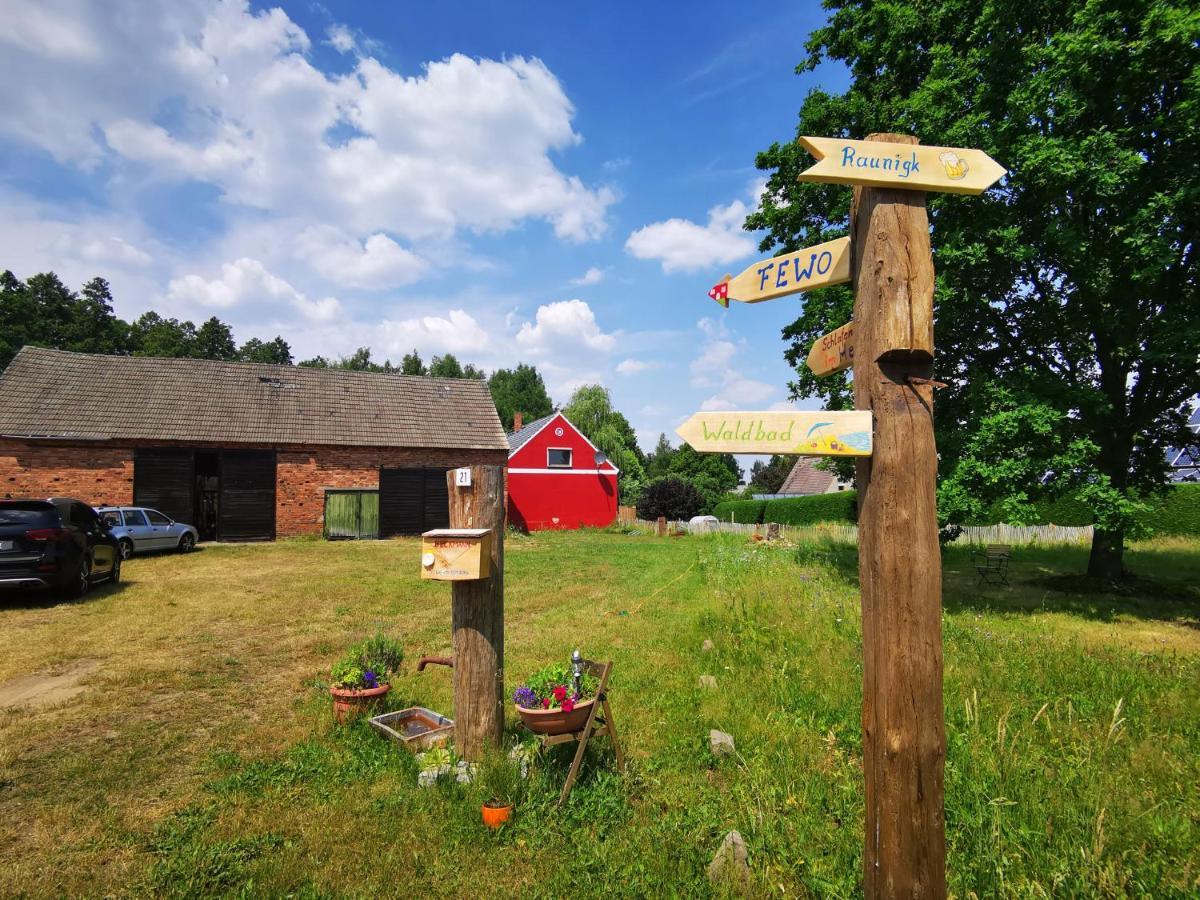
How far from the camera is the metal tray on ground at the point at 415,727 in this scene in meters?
4.85

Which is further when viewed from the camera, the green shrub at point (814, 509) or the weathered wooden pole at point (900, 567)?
the green shrub at point (814, 509)

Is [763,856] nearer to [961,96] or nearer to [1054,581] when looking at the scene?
[961,96]

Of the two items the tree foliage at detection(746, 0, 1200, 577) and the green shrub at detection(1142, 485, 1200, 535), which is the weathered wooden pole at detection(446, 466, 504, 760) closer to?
the tree foliage at detection(746, 0, 1200, 577)

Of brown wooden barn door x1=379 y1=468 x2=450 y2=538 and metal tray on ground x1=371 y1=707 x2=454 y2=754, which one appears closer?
metal tray on ground x1=371 y1=707 x2=454 y2=754

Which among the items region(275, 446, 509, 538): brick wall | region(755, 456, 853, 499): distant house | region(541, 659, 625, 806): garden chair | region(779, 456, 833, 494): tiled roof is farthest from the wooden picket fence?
region(779, 456, 833, 494): tiled roof

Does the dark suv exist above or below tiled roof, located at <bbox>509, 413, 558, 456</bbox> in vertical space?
below

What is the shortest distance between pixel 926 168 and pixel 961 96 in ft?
37.5

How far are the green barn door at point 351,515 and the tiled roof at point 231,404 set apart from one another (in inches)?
80.0

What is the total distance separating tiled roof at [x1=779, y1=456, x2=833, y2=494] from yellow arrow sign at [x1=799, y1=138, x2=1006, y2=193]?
53.1 meters

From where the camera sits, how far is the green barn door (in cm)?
2359

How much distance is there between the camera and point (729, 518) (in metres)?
38.9

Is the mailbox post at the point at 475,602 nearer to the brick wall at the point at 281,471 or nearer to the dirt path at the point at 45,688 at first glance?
the dirt path at the point at 45,688

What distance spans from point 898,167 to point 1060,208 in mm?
11766

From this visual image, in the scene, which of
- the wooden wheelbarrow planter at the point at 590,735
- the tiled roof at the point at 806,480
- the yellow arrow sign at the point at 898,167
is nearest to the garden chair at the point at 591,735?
the wooden wheelbarrow planter at the point at 590,735
